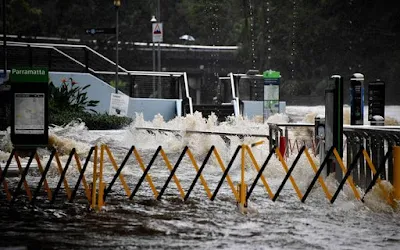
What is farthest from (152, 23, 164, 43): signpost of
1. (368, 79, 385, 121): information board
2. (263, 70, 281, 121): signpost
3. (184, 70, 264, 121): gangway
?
(368, 79, 385, 121): information board

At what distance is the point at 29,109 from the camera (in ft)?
67.7

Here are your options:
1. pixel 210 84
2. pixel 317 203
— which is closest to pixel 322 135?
pixel 317 203

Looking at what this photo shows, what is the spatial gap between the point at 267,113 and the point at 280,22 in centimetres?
5025

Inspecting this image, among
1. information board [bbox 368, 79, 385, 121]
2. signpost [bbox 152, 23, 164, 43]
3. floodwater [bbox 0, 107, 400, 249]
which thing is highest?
signpost [bbox 152, 23, 164, 43]

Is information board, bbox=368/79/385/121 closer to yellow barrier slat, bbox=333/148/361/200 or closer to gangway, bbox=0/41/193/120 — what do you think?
yellow barrier slat, bbox=333/148/361/200

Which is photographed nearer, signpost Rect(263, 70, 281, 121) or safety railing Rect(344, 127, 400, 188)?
safety railing Rect(344, 127, 400, 188)

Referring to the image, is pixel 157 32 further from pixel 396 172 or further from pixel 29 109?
pixel 396 172

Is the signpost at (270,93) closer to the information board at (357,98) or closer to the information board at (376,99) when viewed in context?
the information board at (376,99)

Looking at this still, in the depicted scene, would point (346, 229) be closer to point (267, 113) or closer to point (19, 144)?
point (19, 144)

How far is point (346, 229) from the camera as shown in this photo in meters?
12.8

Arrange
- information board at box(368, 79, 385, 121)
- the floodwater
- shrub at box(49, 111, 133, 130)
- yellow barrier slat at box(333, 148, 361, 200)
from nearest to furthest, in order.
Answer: the floodwater < yellow barrier slat at box(333, 148, 361, 200) < information board at box(368, 79, 385, 121) < shrub at box(49, 111, 133, 130)

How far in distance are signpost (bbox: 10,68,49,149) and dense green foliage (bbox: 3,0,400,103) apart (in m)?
52.6

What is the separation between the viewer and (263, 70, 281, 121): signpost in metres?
32.9

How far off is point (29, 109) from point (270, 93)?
13976 millimetres
